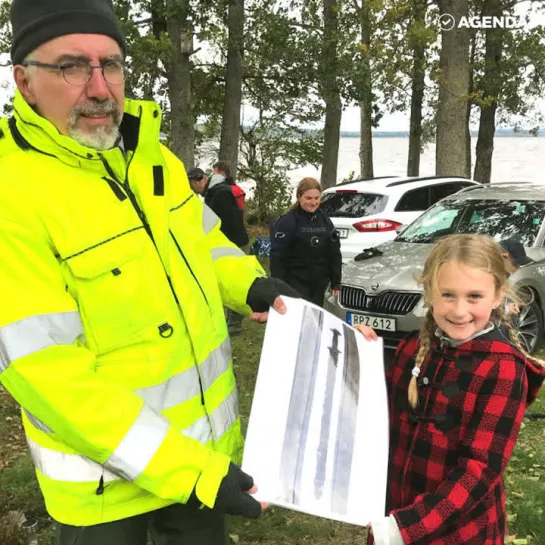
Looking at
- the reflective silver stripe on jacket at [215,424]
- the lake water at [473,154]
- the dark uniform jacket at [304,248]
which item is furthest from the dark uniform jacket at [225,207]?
the lake water at [473,154]

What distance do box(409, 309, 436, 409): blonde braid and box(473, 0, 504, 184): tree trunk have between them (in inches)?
604

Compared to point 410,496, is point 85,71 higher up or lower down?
higher up

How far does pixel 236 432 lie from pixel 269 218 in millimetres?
15149

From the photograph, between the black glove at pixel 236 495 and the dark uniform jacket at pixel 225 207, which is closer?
the black glove at pixel 236 495

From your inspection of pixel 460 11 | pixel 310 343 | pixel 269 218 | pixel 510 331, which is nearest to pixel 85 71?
pixel 310 343

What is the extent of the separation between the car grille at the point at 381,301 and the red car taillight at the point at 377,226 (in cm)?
269

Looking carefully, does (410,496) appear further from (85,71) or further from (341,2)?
(341,2)

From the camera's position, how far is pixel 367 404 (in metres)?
1.69

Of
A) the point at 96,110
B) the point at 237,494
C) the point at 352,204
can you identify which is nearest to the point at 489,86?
the point at 352,204

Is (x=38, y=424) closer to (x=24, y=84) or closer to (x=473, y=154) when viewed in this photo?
(x=24, y=84)

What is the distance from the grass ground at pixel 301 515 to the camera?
322 cm

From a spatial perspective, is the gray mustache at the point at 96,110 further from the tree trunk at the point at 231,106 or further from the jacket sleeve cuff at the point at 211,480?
the tree trunk at the point at 231,106

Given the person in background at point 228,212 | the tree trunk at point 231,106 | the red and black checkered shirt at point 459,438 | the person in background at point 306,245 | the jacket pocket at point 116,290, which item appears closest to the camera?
the jacket pocket at point 116,290

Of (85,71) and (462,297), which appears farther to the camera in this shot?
(462,297)
